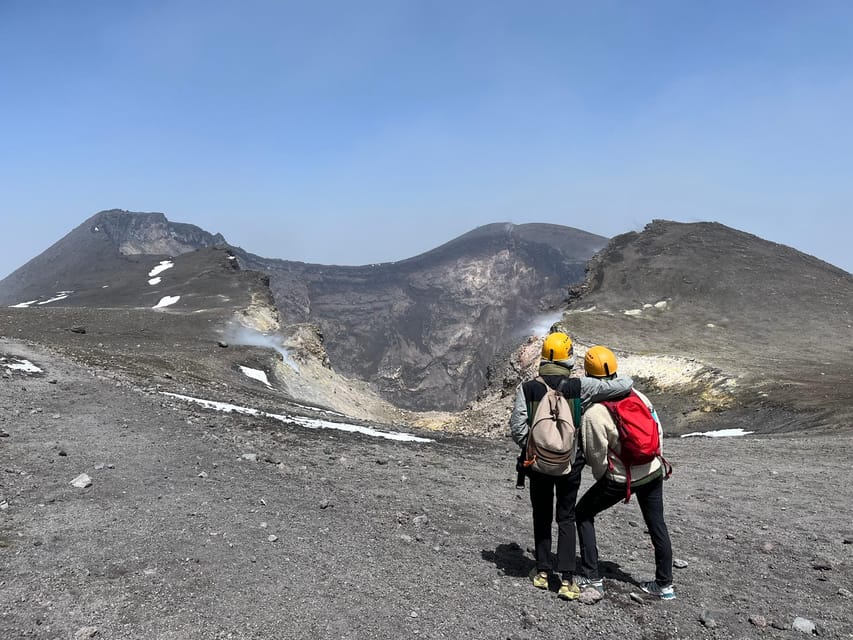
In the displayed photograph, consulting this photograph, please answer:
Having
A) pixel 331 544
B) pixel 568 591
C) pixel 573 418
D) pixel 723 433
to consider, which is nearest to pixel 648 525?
pixel 568 591

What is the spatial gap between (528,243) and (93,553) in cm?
14652

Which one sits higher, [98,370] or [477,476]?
[98,370]

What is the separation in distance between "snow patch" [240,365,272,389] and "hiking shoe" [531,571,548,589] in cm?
2307

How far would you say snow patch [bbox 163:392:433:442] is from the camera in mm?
15578

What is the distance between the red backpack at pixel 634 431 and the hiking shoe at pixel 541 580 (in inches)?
48.8

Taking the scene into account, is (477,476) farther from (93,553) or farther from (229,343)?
(229,343)

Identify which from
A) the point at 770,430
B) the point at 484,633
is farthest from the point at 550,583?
the point at 770,430

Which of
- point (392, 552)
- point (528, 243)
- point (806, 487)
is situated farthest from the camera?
point (528, 243)

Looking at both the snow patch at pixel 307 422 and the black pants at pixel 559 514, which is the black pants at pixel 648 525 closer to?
the black pants at pixel 559 514

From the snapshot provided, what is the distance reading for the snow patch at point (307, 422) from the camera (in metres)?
15.6

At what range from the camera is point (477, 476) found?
12.1m

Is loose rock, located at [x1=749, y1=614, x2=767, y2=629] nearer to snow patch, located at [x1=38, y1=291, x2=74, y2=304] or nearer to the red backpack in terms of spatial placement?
the red backpack

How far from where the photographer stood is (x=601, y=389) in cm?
569

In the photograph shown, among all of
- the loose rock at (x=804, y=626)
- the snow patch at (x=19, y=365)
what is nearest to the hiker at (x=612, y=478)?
the loose rock at (x=804, y=626)
